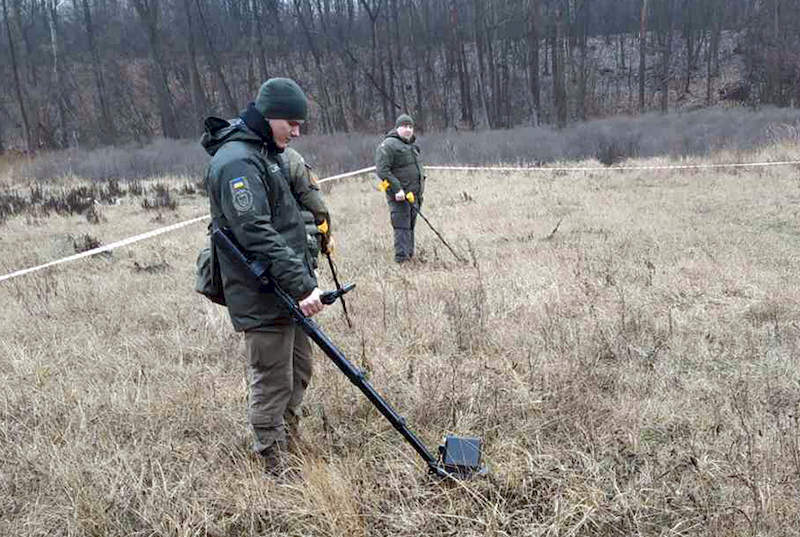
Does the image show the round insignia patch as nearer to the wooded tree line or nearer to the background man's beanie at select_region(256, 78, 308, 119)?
the background man's beanie at select_region(256, 78, 308, 119)

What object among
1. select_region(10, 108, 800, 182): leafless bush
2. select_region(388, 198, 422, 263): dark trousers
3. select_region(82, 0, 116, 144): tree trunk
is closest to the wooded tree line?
select_region(82, 0, 116, 144): tree trunk

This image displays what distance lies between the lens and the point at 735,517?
234 cm

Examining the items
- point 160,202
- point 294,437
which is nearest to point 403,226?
point 294,437

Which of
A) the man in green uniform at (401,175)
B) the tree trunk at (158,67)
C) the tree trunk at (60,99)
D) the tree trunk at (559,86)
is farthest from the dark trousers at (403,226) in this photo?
the tree trunk at (60,99)

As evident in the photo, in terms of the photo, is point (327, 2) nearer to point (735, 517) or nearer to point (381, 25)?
point (381, 25)

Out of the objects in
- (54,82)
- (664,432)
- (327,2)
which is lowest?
(664,432)

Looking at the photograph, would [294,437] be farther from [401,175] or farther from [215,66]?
[215,66]

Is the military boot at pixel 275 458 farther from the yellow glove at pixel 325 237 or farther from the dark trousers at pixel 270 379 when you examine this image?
the yellow glove at pixel 325 237

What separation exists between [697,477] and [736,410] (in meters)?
0.71

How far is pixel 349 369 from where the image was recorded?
259 centimetres

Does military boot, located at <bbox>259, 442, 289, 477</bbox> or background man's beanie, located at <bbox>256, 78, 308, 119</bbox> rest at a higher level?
background man's beanie, located at <bbox>256, 78, 308, 119</bbox>

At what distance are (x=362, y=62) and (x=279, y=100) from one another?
113 ft

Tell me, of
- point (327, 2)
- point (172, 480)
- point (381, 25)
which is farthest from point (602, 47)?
point (172, 480)

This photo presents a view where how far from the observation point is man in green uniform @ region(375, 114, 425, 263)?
6.72 meters
